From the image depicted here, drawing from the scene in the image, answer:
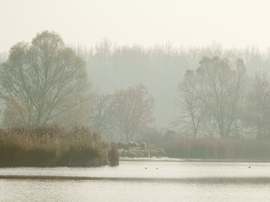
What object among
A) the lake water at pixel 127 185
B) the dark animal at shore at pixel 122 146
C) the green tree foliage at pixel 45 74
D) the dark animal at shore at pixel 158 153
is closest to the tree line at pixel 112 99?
the green tree foliage at pixel 45 74

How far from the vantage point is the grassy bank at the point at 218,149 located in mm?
60088

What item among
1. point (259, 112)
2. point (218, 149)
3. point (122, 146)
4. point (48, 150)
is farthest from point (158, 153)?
point (48, 150)

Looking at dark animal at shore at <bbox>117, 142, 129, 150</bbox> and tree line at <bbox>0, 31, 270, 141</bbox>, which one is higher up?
tree line at <bbox>0, 31, 270, 141</bbox>

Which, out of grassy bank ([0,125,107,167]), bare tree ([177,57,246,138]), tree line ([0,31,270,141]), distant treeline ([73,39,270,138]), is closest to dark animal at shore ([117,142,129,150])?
tree line ([0,31,270,141])

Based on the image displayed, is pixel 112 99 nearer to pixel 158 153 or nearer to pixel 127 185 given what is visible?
→ pixel 158 153

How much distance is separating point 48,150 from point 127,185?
1217 centimetres

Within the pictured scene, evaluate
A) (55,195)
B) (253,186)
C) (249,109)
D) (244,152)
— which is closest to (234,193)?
(253,186)

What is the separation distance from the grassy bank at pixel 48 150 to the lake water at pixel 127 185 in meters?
2.44

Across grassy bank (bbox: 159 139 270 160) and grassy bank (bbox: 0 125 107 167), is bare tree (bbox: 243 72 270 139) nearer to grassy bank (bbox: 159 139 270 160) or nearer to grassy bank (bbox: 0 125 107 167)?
grassy bank (bbox: 159 139 270 160)

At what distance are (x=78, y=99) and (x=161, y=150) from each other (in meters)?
10.8

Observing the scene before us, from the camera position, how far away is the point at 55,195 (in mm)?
23453

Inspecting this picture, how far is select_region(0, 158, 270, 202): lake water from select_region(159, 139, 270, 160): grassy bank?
69.0 feet

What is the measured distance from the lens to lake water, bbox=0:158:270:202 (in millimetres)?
23531

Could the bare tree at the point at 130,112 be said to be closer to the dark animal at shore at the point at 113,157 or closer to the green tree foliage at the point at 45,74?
the green tree foliage at the point at 45,74
